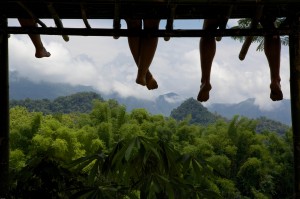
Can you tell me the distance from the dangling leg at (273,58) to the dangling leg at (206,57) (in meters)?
0.30

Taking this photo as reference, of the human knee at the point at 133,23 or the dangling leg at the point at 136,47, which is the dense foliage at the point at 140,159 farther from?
the human knee at the point at 133,23

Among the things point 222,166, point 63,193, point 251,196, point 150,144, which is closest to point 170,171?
point 150,144

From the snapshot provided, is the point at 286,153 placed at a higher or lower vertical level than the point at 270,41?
lower

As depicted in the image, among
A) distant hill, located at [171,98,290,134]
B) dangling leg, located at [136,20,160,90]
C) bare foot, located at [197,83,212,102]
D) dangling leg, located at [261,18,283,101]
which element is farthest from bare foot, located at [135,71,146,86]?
distant hill, located at [171,98,290,134]

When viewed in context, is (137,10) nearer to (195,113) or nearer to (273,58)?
(273,58)

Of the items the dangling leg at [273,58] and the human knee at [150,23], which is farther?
the dangling leg at [273,58]

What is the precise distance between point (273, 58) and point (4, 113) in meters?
1.51

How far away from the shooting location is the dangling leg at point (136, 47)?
2.36m

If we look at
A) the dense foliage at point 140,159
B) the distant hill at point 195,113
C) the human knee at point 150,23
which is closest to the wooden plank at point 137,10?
the human knee at point 150,23

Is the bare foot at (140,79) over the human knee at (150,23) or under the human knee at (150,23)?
under

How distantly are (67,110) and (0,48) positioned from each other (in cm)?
6557

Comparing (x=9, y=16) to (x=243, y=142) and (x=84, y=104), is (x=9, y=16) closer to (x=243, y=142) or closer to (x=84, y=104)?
(x=243, y=142)

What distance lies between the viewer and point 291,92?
2.51 meters

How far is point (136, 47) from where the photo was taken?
2.43 metres
